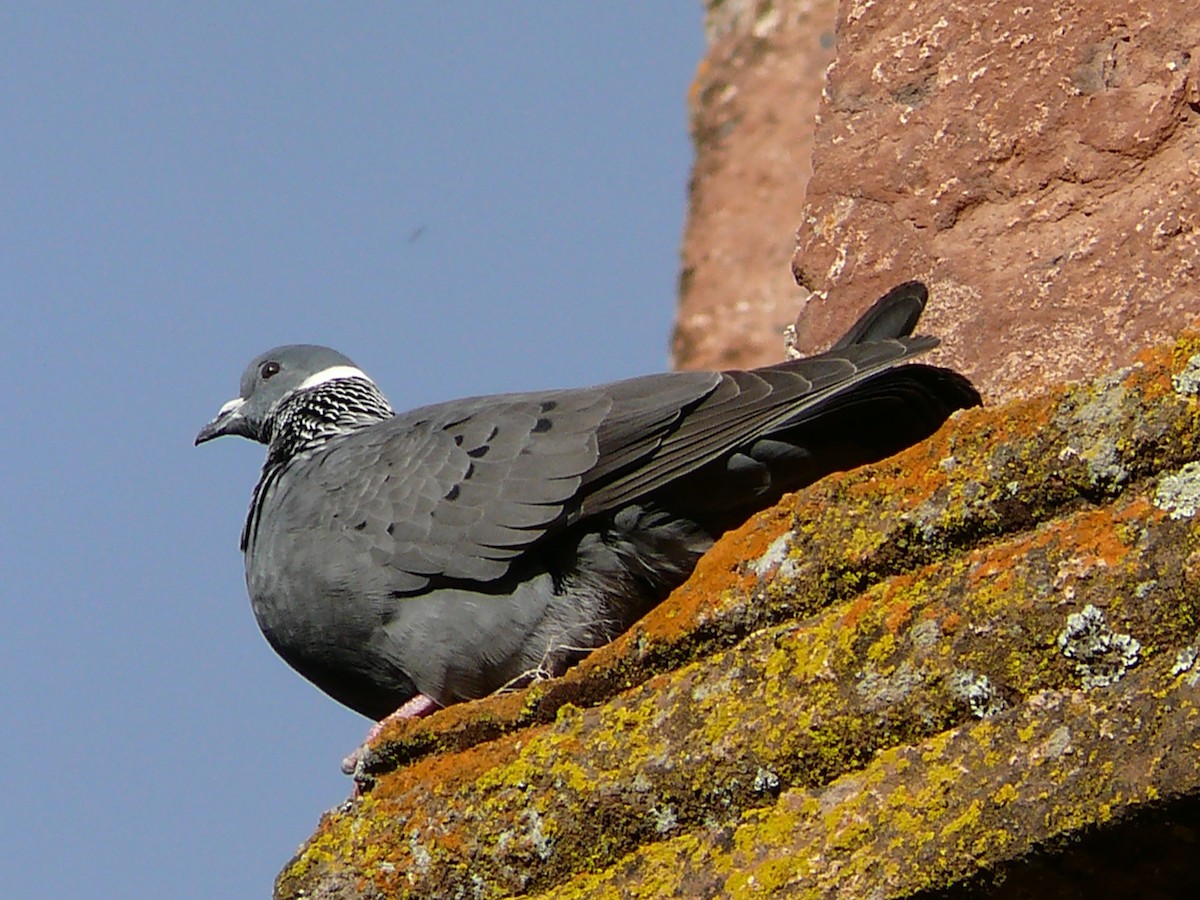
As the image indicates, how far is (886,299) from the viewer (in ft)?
11.5

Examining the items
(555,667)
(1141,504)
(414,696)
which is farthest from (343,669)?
(1141,504)

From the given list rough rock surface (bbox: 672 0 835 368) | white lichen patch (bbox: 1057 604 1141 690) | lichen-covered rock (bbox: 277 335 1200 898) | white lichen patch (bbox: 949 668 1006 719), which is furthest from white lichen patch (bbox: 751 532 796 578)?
rough rock surface (bbox: 672 0 835 368)

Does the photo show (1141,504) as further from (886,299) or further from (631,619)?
(631,619)

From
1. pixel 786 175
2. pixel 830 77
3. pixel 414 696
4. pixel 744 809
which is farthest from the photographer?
pixel 786 175

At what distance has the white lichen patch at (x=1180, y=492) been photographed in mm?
2324

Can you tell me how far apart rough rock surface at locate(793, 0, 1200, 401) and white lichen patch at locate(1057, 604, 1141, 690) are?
1039 millimetres

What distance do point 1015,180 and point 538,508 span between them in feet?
3.92

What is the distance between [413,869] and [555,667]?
1239 mm

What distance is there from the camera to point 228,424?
6.29 meters

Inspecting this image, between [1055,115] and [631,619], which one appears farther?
[631,619]

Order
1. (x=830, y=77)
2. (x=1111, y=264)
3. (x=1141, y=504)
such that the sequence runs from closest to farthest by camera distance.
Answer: (x=1141, y=504)
(x=1111, y=264)
(x=830, y=77)

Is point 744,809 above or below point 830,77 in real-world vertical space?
below

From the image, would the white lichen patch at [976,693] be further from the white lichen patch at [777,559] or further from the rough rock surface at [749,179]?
the rough rock surface at [749,179]

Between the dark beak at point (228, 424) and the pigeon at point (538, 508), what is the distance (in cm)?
154
